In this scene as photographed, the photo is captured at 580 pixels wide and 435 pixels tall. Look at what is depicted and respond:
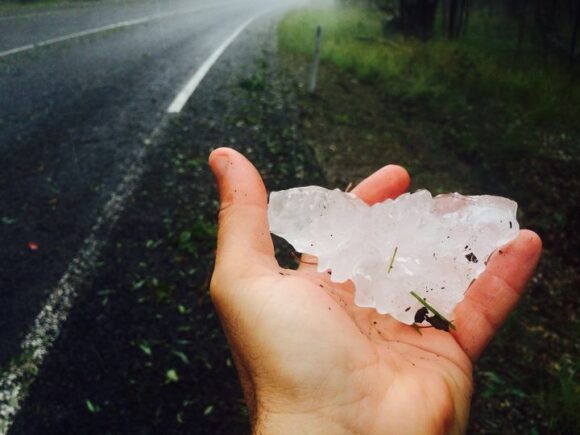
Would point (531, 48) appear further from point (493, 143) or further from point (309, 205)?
point (309, 205)

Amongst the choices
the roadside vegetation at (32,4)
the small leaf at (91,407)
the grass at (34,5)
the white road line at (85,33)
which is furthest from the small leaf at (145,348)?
the roadside vegetation at (32,4)

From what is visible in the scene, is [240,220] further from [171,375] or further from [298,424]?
[171,375]

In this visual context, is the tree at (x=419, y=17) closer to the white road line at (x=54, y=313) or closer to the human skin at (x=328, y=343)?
the white road line at (x=54, y=313)

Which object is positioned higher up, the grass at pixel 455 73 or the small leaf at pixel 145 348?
the grass at pixel 455 73

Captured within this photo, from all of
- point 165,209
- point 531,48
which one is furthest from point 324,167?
point 531,48

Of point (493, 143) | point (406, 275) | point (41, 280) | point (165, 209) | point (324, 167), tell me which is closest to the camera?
point (406, 275)

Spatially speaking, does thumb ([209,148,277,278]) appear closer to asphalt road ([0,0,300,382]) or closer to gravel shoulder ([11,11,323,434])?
gravel shoulder ([11,11,323,434])

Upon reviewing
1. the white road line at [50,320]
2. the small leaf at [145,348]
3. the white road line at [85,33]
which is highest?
the white road line at [85,33]
